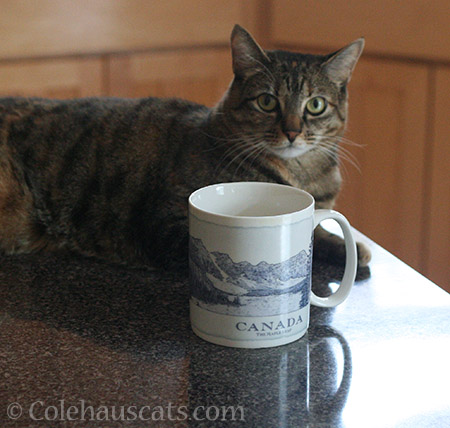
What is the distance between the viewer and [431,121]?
7.16 ft

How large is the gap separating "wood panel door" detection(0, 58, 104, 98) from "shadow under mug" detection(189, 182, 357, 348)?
1.70 metres

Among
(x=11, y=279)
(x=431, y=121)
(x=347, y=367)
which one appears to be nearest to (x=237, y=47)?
(x=11, y=279)

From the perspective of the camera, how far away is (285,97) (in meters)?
1.09

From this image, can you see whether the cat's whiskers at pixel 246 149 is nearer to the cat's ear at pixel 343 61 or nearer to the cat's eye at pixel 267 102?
the cat's eye at pixel 267 102

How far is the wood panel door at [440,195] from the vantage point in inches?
83.9

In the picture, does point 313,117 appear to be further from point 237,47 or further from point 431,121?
point 431,121

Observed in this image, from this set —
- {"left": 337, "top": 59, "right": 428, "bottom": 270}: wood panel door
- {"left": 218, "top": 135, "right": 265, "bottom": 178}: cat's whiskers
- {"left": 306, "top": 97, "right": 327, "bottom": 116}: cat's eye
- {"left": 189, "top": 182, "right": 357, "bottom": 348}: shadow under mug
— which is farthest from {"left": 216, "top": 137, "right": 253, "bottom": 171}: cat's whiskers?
{"left": 337, "top": 59, "right": 428, "bottom": 270}: wood panel door

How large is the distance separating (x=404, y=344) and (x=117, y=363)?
0.29 meters

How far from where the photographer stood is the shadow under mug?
660 mm

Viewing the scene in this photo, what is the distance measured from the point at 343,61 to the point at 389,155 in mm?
1220

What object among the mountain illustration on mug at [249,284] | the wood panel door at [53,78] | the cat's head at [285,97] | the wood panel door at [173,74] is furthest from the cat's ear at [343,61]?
the wood panel door at [53,78]

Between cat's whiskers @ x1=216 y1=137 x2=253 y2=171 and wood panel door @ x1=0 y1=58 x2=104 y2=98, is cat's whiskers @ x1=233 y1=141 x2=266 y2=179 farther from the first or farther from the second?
wood panel door @ x1=0 y1=58 x2=104 y2=98

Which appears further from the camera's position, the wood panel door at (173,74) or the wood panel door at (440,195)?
the wood panel door at (173,74)

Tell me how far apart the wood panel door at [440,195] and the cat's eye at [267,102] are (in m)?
1.17
